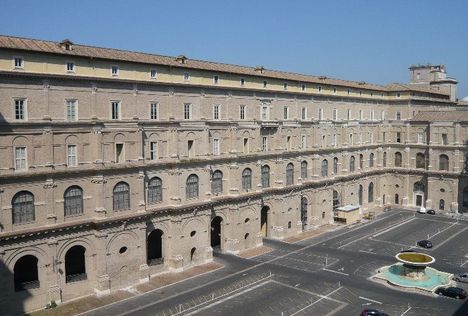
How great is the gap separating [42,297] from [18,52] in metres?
24.1

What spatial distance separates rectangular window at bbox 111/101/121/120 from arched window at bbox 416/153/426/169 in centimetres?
7064

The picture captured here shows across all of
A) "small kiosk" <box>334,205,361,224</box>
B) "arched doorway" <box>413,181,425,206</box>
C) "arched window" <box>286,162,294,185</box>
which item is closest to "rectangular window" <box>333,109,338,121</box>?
"small kiosk" <box>334,205,361,224</box>

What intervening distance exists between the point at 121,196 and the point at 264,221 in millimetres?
29350

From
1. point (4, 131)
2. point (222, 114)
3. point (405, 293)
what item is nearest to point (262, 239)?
point (222, 114)

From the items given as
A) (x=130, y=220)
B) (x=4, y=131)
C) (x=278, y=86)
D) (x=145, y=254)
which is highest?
(x=278, y=86)

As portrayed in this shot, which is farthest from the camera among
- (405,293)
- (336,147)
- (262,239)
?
(336,147)

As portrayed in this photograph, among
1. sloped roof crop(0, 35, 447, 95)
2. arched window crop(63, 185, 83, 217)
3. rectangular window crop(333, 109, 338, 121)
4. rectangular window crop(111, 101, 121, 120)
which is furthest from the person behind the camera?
rectangular window crop(333, 109, 338, 121)

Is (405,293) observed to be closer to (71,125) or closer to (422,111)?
(71,125)

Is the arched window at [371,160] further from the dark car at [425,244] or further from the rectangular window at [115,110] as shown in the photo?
the rectangular window at [115,110]

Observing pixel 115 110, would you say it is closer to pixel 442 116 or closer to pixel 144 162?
pixel 144 162

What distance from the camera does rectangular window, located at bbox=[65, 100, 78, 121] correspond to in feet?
156

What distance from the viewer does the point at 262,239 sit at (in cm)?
7238

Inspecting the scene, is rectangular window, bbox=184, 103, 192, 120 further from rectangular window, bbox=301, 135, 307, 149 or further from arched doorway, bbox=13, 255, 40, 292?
rectangular window, bbox=301, 135, 307, 149

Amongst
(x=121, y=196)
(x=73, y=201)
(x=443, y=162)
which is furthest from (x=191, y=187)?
(x=443, y=162)
